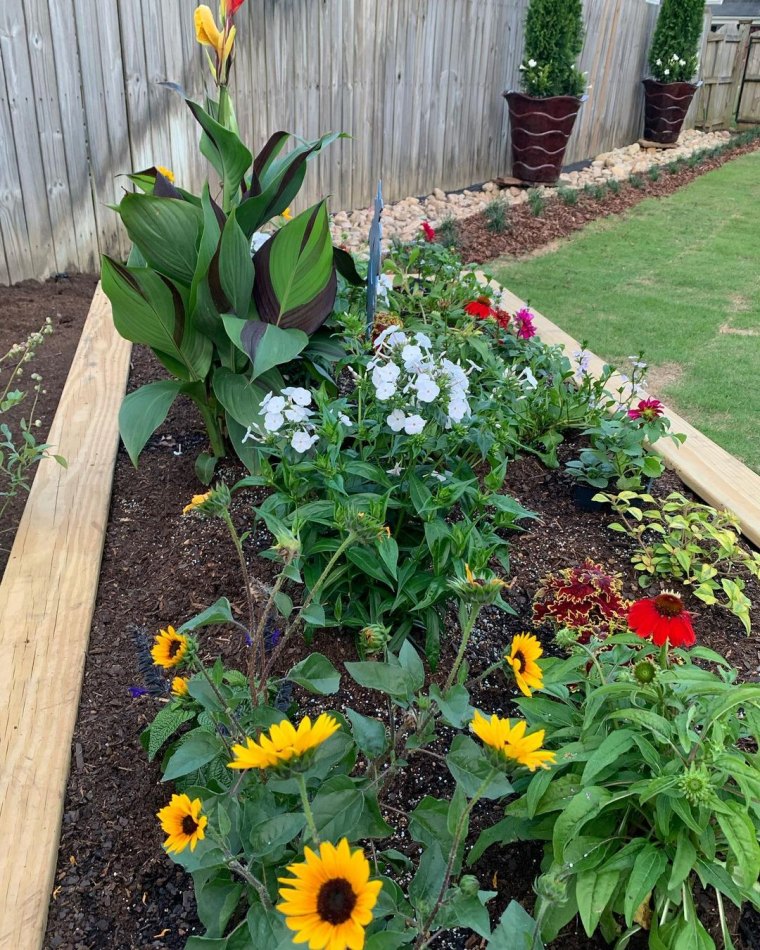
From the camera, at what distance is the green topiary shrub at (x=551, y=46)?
23.7 feet

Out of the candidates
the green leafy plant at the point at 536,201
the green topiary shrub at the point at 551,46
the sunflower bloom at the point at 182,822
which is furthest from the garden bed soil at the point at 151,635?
the green topiary shrub at the point at 551,46

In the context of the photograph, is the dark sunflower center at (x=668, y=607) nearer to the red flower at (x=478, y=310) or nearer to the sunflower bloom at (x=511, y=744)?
the sunflower bloom at (x=511, y=744)

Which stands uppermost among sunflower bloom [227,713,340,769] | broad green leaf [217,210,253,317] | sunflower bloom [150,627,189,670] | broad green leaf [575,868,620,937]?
broad green leaf [217,210,253,317]

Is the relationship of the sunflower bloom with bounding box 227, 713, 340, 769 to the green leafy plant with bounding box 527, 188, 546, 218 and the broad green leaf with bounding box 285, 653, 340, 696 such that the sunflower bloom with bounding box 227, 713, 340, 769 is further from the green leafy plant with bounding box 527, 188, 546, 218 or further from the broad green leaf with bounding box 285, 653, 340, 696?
the green leafy plant with bounding box 527, 188, 546, 218

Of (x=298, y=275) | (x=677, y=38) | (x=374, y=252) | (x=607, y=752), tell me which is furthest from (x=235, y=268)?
(x=677, y=38)

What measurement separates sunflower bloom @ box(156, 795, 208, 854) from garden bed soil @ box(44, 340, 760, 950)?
0.37 meters

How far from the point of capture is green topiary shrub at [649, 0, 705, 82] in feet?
32.1

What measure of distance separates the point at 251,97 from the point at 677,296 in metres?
3.23

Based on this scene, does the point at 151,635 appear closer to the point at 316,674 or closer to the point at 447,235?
the point at 316,674

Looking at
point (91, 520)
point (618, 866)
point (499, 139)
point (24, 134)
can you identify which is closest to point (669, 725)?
point (618, 866)

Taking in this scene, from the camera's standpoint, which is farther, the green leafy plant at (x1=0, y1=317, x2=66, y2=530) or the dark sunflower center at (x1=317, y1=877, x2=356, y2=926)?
the green leafy plant at (x1=0, y1=317, x2=66, y2=530)

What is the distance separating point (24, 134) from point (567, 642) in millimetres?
3882

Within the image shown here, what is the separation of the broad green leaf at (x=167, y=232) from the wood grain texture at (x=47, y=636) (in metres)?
0.65

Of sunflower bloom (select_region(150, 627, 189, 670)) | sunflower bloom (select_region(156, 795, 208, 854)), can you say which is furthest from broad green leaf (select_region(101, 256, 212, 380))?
sunflower bloom (select_region(156, 795, 208, 854))
